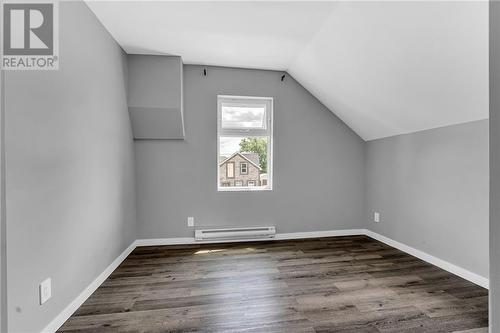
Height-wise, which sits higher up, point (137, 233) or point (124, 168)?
point (124, 168)

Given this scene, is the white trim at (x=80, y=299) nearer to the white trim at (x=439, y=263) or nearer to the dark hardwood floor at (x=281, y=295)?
the dark hardwood floor at (x=281, y=295)

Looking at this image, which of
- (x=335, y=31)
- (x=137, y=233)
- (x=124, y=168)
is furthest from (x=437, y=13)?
(x=137, y=233)

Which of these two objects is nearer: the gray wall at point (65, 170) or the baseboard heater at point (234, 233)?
the gray wall at point (65, 170)

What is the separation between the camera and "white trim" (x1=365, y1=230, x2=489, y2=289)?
6.56 feet

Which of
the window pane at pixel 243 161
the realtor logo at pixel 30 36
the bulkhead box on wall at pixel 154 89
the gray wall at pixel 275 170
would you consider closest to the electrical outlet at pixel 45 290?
the realtor logo at pixel 30 36

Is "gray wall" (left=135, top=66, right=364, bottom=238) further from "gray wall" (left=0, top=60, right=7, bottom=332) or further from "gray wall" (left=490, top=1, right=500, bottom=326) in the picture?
"gray wall" (left=490, top=1, right=500, bottom=326)

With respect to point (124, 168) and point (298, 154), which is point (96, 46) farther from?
point (298, 154)

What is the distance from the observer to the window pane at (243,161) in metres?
3.22

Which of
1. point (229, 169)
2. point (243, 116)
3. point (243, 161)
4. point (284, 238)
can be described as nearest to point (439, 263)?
point (284, 238)

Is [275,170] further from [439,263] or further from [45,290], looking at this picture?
[45,290]

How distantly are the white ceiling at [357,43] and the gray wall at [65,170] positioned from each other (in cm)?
51

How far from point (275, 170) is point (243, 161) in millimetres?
467

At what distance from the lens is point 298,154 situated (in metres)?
3.31

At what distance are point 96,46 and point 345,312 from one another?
2916 millimetres
